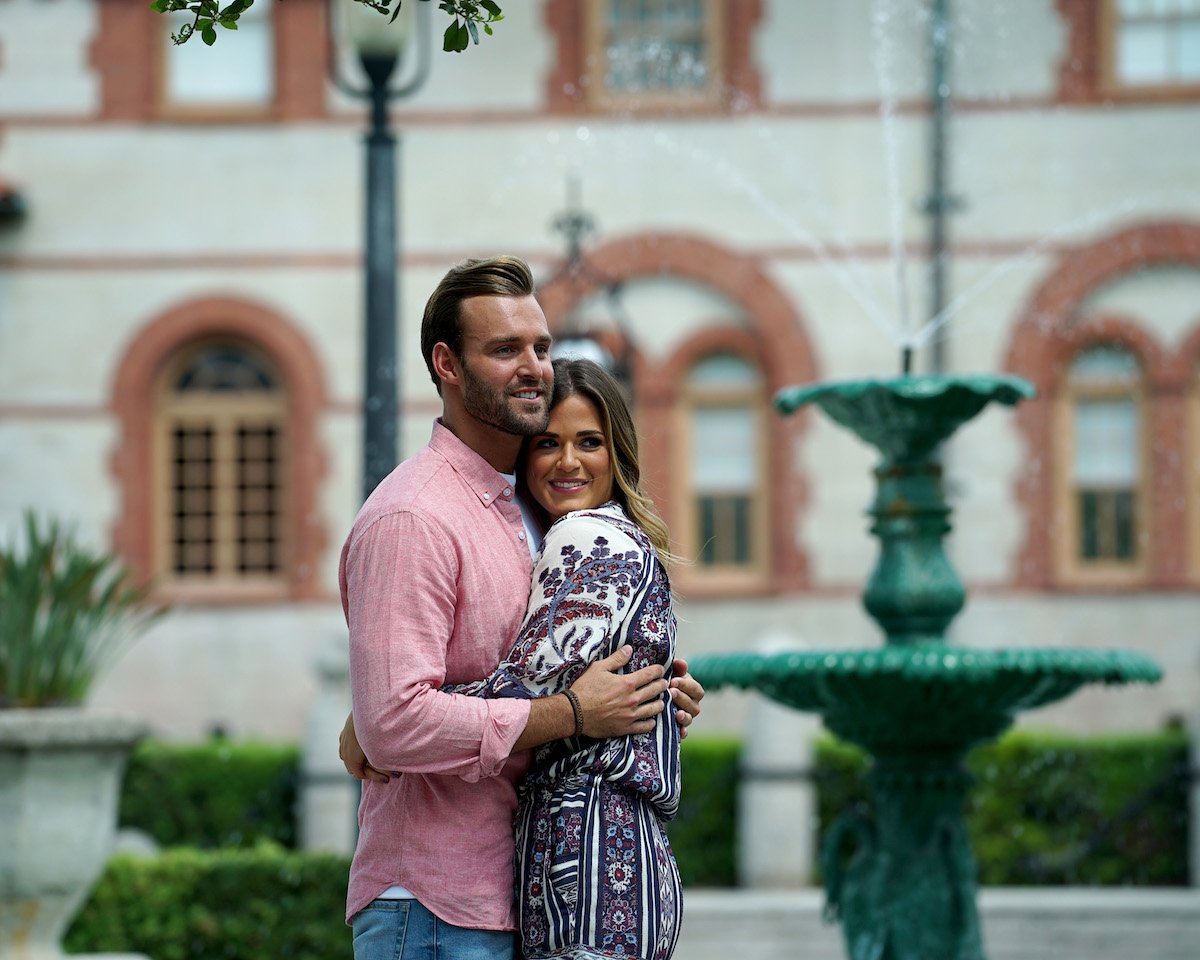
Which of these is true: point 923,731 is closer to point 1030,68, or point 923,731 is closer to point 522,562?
point 522,562

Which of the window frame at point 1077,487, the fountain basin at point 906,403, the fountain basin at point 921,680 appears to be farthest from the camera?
the window frame at point 1077,487

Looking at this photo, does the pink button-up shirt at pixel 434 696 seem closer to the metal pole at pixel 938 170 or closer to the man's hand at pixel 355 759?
the man's hand at pixel 355 759

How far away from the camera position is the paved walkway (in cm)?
1044

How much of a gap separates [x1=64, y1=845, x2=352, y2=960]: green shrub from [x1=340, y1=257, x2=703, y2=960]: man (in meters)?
5.38

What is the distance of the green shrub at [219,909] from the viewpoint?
350 inches

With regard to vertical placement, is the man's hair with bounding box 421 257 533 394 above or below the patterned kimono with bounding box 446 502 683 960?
above

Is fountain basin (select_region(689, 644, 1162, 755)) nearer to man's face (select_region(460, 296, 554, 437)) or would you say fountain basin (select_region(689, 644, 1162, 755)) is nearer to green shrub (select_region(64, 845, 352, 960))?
man's face (select_region(460, 296, 554, 437))

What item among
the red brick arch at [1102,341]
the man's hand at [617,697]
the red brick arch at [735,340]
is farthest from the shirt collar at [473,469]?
the red brick arch at [1102,341]

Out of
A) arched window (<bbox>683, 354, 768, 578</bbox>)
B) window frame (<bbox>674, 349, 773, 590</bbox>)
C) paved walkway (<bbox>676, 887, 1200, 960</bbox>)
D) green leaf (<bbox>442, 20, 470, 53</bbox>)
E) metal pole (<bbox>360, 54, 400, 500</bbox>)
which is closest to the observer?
green leaf (<bbox>442, 20, 470, 53</bbox>)

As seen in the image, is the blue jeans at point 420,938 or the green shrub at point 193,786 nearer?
the blue jeans at point 420,938

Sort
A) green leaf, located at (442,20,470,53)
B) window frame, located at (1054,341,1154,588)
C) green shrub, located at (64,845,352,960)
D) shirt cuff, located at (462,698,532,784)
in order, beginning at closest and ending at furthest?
shirt cuff, located at (462,698,532,784) → green leaf, located at (442,20,470,53) → green shrub, located at (64,845,352,960) → window frame, located at (1054,341,1154,588)

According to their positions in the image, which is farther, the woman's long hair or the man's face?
the woman's long hair

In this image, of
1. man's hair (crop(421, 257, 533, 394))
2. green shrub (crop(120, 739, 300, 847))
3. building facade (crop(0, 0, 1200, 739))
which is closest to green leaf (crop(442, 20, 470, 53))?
man's hair (crop(421, 257, 533, 394))

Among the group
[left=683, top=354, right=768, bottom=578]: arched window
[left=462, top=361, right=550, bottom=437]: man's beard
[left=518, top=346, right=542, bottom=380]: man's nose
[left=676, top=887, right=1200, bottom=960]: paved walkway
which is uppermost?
[left=683, top=354, right=768, bottom=578]: arched window
